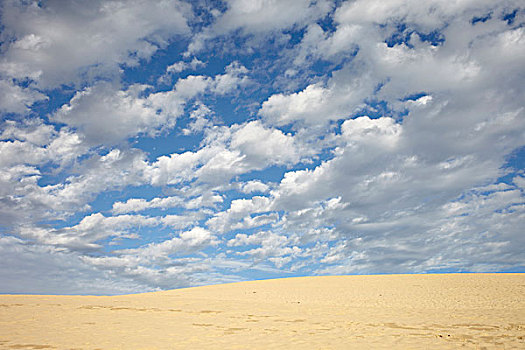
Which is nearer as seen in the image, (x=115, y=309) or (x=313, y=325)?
(x=313, y=325)

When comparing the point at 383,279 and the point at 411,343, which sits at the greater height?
the point at 383,279

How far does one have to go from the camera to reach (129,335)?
1719cm

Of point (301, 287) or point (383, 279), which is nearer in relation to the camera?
point (301, 287)

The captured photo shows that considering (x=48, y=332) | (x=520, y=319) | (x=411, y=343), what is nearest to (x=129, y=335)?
(x=48, y=332)

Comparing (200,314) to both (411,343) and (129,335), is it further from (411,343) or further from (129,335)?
(411,343)

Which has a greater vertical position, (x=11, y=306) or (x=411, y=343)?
(x=11, y=306)

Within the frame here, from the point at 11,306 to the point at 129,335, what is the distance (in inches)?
677

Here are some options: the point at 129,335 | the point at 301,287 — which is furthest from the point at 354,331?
the point at 301,287

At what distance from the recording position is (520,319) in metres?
21.4

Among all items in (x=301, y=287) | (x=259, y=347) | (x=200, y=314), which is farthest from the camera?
(x=301, y=287)

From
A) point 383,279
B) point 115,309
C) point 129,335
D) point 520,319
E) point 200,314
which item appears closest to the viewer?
point 129,335

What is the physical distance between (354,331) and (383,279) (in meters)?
39.2

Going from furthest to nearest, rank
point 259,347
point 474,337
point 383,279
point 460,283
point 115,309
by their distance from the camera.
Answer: point 383,279
point 460,283
point 115,309
point 474,337
point 259,347

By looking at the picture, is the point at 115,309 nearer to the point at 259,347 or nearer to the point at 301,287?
the point at 259,347
